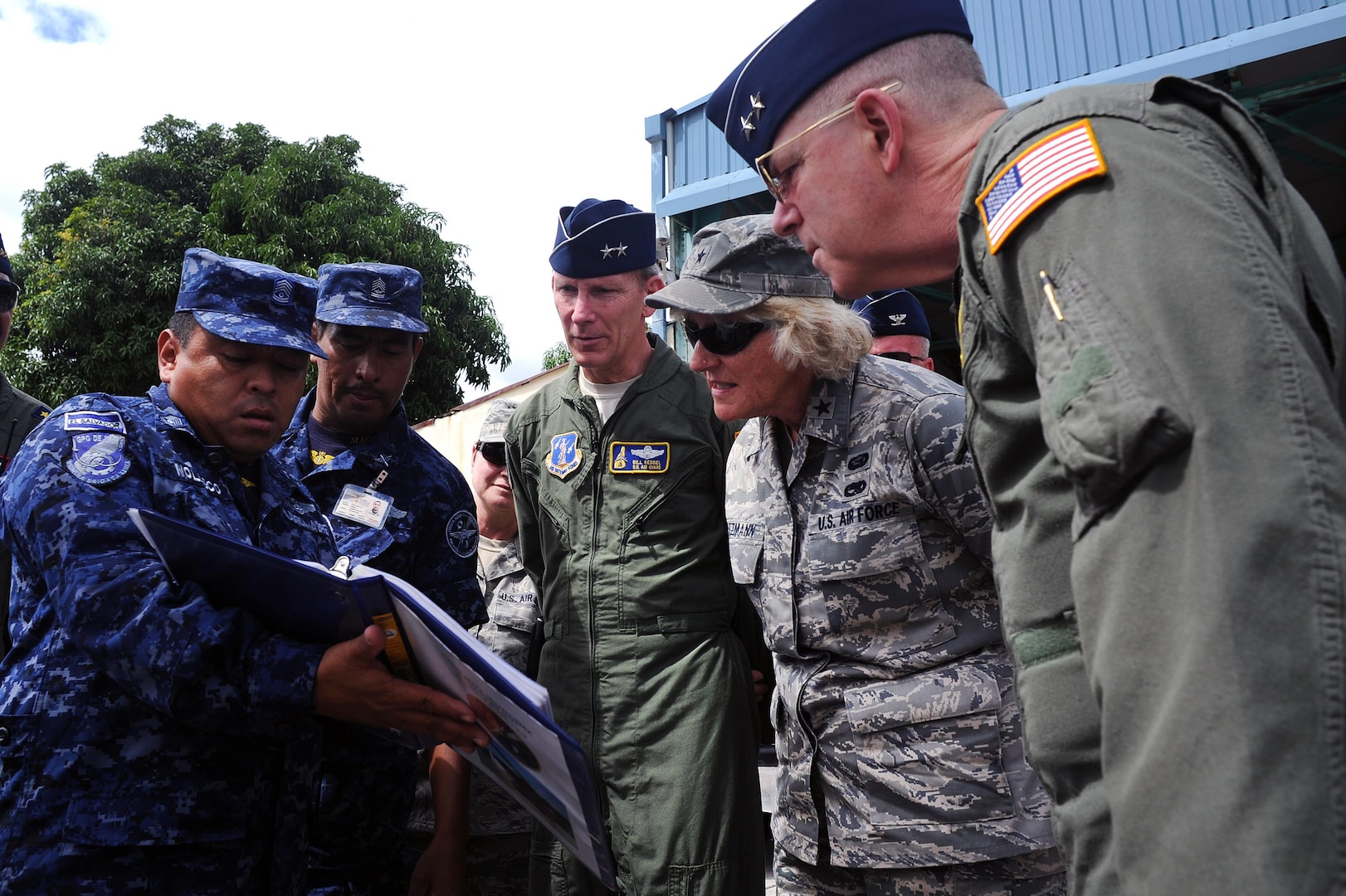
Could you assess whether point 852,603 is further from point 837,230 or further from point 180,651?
point 180,651

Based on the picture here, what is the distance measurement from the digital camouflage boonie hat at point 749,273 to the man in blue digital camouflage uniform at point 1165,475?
1.52m

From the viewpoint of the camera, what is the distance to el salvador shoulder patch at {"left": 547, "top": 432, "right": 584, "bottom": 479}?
303cm

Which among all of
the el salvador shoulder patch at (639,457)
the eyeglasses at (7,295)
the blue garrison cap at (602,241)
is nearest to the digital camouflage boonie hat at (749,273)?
the el salvador shoulder patch at (639,457)

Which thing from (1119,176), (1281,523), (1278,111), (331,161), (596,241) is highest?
(331,161)

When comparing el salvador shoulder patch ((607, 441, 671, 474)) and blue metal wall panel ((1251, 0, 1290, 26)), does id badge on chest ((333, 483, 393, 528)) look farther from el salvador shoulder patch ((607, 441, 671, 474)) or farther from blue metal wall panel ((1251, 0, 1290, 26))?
blue metal wall panel ((1251, 0, 1290, 26))

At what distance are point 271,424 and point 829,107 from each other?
57.6 inches

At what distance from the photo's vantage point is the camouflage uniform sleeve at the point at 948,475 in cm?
198

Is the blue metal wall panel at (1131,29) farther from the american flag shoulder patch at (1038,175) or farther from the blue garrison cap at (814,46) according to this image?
the american flag shoulder patch at (1038,175)

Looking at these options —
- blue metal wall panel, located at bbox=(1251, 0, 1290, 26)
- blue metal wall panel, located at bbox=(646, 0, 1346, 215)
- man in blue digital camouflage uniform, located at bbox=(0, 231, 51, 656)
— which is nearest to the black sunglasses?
man in blue digital camouflage uniform, located at bbox=(0, 231, 51, 656)

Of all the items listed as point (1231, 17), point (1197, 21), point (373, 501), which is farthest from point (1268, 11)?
point (373, 501)

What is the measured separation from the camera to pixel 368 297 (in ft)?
9.89

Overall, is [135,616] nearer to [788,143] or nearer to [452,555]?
[452,555]

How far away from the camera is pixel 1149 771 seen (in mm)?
668

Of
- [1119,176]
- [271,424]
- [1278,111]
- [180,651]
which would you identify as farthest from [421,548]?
[1278,111]
